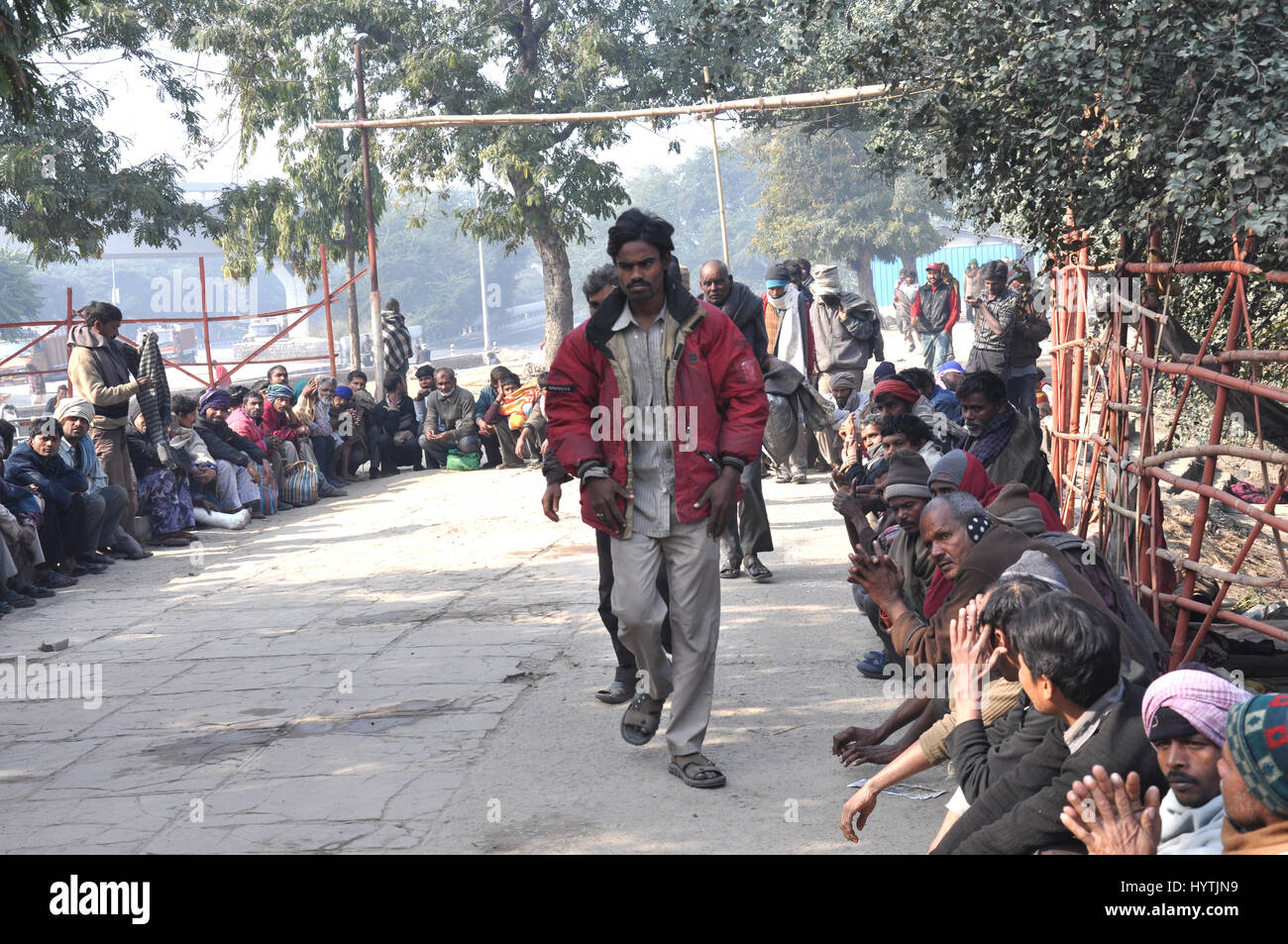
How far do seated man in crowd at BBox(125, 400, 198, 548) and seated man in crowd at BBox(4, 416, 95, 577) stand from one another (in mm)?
1171

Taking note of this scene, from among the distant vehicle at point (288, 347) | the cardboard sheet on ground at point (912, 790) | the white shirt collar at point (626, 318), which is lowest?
the cardboard sheet on ground at point (912, 790)

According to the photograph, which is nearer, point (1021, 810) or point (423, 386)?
point (1021, 810)

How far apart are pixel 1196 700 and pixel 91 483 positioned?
917cm

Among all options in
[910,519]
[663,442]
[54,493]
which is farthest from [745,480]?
[54,493]

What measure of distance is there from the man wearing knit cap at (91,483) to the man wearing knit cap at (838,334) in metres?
5.93

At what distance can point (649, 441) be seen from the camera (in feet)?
15.9

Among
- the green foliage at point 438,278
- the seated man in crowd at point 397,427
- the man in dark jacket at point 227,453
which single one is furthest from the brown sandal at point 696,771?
the green foliage at point 438,278

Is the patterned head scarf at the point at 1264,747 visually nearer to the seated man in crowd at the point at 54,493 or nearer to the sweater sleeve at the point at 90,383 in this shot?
the seated man in crowd at the point at 54,493

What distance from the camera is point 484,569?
9250 millimetres

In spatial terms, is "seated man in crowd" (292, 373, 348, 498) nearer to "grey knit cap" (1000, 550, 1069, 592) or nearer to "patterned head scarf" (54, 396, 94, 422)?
"patterned head scarf" (54, 396, 94, 422)

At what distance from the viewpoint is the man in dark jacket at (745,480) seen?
741cm

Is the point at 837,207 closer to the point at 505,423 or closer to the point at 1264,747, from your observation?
the point at 505,423

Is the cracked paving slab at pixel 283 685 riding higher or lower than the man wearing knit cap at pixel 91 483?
lower

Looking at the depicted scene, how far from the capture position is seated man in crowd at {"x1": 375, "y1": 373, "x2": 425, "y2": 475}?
15398 millimetres
